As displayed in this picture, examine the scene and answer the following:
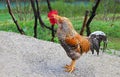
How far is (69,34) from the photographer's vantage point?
20.0 ft

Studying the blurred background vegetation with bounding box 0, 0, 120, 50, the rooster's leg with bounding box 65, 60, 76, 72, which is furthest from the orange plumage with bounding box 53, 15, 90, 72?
the blurred background vegetation with bounding box 0, 0, 120, 50

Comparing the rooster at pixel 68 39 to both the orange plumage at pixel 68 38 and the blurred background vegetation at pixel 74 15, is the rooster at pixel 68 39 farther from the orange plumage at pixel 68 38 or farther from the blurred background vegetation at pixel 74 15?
the blurred background vegetation at pixel 74 15

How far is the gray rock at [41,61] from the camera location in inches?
241

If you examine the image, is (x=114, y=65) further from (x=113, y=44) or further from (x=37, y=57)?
(x=113, y=44)

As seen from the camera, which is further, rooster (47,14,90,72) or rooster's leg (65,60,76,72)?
rooster's leg (65,60,76,72)

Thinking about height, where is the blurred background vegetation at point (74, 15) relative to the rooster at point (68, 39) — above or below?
below

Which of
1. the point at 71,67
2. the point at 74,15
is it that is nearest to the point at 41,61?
the point at 71,67

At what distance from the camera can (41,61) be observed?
6617mm

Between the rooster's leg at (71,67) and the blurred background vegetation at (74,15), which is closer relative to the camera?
the rooster's leg at (71,67)

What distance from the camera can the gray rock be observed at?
6.13m

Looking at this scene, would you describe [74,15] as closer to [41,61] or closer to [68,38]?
[41,61]

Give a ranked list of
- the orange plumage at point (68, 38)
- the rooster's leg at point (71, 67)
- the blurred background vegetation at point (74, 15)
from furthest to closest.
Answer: the blurred background vegetation at point (74, 15) < the rooster's leg at point (71, 67) < the orange plumage at point (68, 38)

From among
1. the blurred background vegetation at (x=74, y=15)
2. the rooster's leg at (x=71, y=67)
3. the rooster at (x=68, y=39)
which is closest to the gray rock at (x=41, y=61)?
the rooster's leg at (x=71, y=67)

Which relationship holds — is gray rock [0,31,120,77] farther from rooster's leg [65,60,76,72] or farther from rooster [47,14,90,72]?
rooster [47,14,90,72]
